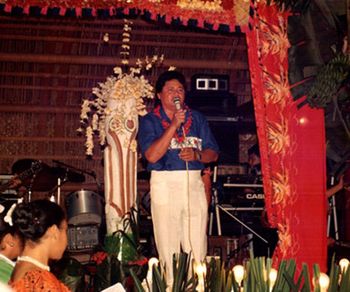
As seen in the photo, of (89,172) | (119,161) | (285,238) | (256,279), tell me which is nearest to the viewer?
(256,279)

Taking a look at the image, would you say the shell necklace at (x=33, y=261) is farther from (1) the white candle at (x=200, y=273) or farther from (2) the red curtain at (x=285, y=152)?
(2) the red curtain at (x=285, y=152)

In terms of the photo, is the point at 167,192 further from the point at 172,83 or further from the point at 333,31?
the point at 333,31

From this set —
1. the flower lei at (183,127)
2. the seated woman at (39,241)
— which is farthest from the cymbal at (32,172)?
the seated woman at (39,241)

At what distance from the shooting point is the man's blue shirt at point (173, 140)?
466 centimetres

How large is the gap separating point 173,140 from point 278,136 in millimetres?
750

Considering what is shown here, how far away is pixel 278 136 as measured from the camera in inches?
190

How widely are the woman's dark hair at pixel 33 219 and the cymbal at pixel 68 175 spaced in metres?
3.90

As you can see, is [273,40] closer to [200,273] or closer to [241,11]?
[241,11]

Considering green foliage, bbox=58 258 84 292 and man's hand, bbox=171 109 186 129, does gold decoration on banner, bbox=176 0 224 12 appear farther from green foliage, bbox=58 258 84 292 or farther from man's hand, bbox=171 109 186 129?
green foliage, bbox=58 258 84 292

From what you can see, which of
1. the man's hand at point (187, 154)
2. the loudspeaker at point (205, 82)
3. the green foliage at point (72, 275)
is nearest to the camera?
the green foliage at point (72, 275)

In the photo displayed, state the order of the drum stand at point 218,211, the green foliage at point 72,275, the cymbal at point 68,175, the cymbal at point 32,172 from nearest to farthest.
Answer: the green foliage at point 72,275 < the drum stand at point 218,211 < the cymbal at point 32,172 < the cymbal at point 68,175

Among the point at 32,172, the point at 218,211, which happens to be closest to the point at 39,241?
the point at 32,172

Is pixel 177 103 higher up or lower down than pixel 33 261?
higher up

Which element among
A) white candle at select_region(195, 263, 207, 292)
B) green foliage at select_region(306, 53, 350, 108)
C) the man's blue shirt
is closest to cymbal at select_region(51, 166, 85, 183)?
the man's blue shirt
